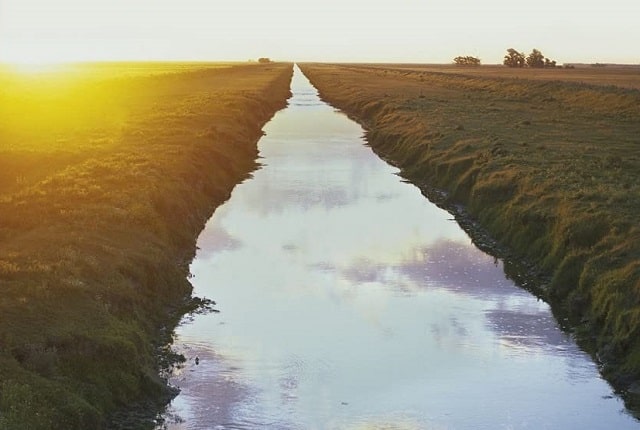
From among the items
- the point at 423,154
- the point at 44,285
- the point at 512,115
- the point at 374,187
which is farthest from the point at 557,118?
the point at 44,285

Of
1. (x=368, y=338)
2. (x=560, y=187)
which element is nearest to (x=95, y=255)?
(x=368, y=338)

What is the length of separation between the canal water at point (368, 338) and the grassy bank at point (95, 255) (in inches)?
40.6

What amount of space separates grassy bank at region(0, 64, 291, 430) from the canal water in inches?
40.6

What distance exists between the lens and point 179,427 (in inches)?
547

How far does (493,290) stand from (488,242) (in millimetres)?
5403

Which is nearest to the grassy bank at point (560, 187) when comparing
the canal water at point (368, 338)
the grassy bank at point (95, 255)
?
the canal water at point (368, 338)

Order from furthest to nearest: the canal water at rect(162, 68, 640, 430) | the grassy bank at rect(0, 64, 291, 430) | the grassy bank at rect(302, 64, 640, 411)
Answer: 1. the grassy bank at rect(302, 64, 640, 411)
2. the canal water at rect(162, 68, 640, 430)
3. the grassy bank at rect(0, 64, 291, 430)

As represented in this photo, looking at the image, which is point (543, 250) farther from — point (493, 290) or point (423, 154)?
point (423, 154)

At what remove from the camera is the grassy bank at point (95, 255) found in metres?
13.5

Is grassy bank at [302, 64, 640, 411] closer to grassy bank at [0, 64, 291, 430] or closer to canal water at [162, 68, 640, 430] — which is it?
canal water at [162, 68, 640, 430]

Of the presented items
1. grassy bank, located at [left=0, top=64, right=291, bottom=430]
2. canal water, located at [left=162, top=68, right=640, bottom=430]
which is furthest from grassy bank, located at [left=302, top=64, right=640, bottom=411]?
grassy bank, located at [left=0, top=64, right=291, bottom=430]

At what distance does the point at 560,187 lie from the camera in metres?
28.5

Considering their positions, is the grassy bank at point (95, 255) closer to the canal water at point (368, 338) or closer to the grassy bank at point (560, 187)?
the canal water at point (368, 338)

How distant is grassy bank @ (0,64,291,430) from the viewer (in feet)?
44.2
